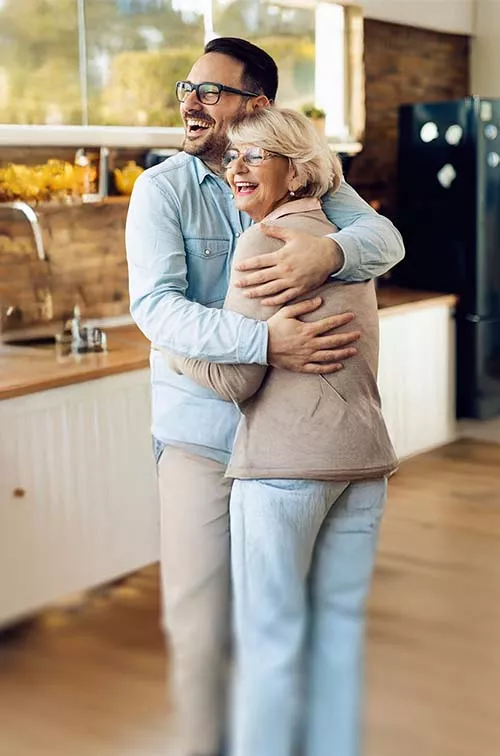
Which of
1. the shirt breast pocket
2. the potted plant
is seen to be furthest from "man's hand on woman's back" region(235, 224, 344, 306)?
the potted plant

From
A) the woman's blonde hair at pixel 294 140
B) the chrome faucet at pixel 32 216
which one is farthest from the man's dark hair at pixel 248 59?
the chrome faucet at pixel 32 216

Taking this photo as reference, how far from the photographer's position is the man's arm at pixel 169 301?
1.63 metres

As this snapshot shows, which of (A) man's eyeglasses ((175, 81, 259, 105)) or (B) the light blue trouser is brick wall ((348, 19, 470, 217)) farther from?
(B) the light blue trouser

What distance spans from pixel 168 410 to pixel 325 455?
1.43 ft

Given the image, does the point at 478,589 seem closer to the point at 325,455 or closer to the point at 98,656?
the point at 98,656

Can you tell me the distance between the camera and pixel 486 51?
20.1 feet

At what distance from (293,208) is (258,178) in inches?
3.0

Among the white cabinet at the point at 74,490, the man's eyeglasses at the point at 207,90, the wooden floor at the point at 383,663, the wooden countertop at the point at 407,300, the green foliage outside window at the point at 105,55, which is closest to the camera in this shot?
the man's eyeglasses at the point at 207,90

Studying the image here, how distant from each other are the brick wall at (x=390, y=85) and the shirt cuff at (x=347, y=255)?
12.1 feet

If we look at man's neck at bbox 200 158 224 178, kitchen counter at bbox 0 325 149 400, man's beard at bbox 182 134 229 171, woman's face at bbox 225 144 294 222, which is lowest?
kitchen counter at bbox 0 325 149 400

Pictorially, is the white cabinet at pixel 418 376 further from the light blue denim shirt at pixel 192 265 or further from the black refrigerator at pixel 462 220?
the light blue denim shirt at pixel 192 265

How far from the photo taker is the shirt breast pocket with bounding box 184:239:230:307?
1901 mm

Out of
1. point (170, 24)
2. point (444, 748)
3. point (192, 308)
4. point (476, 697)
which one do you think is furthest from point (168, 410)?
point (170, 24)

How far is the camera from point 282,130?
1.67m
